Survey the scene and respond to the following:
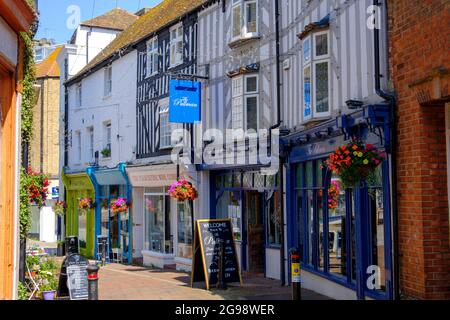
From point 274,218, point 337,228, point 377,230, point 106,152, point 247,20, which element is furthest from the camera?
point 106,152

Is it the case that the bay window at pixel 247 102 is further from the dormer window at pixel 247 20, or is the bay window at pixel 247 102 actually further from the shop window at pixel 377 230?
the shop window at pixel 377 230

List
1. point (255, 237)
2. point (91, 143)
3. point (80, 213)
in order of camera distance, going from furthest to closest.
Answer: point (80, 213) → point (91, 143) → point (255, 237)

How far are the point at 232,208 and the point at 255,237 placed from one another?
3.56 feet

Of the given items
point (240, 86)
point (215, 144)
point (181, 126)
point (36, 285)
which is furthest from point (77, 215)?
point (36, 285)

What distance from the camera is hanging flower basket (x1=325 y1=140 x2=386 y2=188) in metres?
8.03

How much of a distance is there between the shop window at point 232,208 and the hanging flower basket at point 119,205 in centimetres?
469

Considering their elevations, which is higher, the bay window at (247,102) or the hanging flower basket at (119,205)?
the bay window at (247,102)

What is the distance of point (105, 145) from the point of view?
70.3 ft

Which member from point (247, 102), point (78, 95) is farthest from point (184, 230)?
point (78, 95)

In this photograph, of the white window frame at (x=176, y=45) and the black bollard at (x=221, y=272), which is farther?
the white window frame at (x=176, y=45)

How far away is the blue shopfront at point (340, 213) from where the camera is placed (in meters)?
8.31

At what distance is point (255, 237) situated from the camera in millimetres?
14477

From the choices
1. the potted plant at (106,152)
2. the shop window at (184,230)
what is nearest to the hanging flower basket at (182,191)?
the shop window at (184,230)

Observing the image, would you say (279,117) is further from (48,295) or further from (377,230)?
(48,295)
